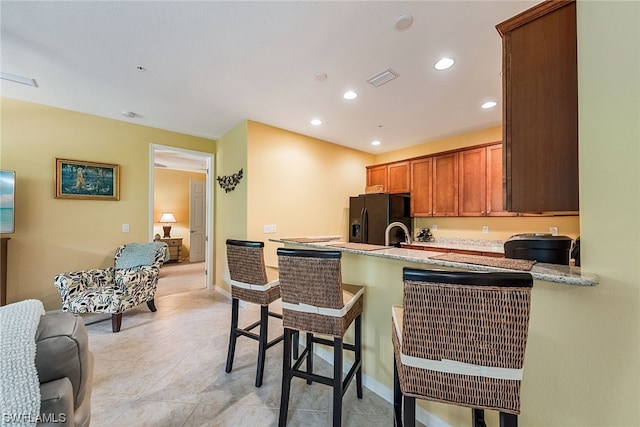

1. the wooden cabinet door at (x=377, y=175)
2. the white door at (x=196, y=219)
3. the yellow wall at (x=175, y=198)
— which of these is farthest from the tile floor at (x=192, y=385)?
the yellow wall at (x=175, y=198)

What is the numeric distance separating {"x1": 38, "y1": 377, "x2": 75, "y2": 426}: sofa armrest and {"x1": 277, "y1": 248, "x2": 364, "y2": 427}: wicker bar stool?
93 centimetres

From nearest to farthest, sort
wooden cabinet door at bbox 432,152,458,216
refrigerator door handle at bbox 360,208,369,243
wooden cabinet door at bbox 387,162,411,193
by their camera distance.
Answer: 1. wooden cabinet door at bbox 432,152,458,216
2. refrigerator door handle at bbox 360,208,369,243
3. wooden cabinet door at bbox 387,162,411,193

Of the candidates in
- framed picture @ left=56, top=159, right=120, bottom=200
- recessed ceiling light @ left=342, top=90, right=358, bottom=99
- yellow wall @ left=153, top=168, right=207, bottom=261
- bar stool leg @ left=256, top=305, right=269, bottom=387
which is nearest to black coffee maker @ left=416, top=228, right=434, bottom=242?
recessed ceiling light @ left=342, top=90, right=358, bottom=99

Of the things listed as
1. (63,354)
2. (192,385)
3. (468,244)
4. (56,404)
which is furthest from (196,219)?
(56,404)

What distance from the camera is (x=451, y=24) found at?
1.73 m

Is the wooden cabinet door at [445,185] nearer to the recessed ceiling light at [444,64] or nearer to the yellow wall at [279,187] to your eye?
the yellow wall at [279,187]

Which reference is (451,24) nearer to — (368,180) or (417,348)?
(417,348)

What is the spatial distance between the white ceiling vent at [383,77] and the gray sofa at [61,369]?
2.63 meters

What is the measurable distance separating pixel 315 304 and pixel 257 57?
6.65ft

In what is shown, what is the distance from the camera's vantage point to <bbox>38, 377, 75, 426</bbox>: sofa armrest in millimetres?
680

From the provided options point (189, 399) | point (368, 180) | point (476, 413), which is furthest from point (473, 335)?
point (368, 180)

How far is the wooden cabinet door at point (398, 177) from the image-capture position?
4512mm

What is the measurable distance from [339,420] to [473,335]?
984mm

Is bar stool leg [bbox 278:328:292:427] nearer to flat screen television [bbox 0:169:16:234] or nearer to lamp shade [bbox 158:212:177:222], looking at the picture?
flat screen television [bbox 0:169:16:234]
